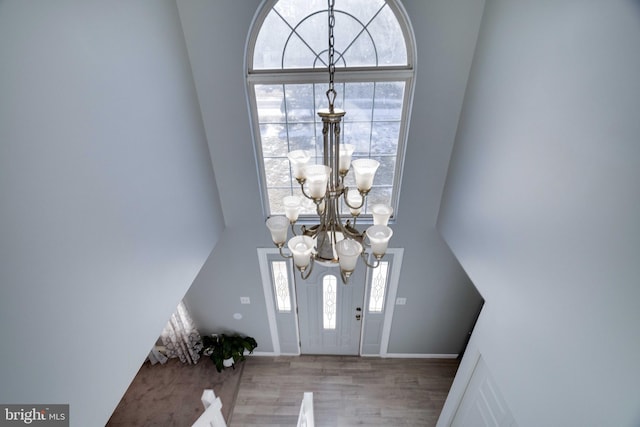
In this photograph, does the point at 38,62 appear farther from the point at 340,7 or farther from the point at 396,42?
the point at 396,42

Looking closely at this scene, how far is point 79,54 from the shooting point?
1397 millimetres

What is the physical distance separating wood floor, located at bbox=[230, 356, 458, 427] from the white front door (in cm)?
20

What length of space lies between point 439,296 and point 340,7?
9.96 ft

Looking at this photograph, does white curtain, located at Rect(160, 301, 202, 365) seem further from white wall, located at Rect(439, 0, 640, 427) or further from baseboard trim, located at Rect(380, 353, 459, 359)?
white wall, located at Rect(439, 0, 640, 427)

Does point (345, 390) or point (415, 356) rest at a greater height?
point (415, 356)

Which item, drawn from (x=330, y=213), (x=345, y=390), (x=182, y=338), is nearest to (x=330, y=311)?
(x=345, y=390)

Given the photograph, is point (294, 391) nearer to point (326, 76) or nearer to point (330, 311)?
point (330, 311)

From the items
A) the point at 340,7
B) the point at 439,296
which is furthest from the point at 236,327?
the point at 340,7

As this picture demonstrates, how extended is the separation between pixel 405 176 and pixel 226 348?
9.68 feet

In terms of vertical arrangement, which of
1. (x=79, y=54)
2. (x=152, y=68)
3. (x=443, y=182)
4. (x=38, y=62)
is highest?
(x=443, y=182)

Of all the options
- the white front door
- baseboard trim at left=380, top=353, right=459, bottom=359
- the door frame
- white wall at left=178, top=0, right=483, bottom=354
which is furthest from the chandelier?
baseboard trim at left=380, top=353, right=459, bottom=359

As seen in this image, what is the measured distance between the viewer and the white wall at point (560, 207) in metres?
1.12

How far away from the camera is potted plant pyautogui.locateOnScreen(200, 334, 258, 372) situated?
381 cm

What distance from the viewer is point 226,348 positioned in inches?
150
